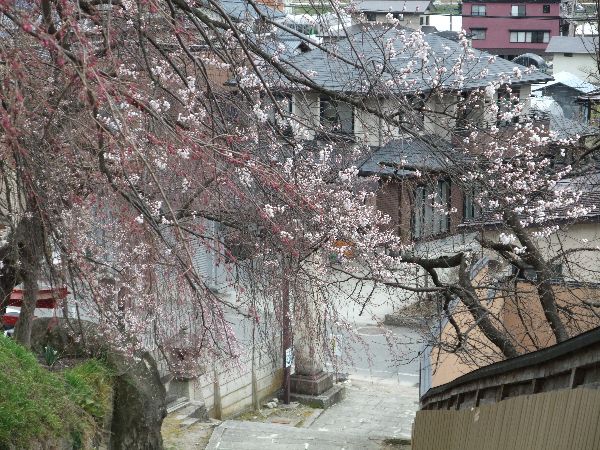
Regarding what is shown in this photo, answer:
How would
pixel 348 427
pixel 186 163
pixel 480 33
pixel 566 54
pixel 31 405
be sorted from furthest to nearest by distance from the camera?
pixel 480 33 < pixel 566 54 < pixel 348 427 < pixel 186 163 < pixel 31 405

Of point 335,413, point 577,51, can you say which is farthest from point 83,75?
point 577,51

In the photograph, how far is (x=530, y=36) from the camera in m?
52.1

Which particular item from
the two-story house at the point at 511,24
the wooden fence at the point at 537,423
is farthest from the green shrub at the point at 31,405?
the two-story house at the point at 511,24

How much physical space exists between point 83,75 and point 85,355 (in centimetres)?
691

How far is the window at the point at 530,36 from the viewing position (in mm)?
52031

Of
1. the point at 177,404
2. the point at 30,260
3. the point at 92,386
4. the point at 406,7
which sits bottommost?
the point at 177,404

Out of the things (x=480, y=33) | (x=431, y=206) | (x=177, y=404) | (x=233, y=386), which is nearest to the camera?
(x=431, y=206)

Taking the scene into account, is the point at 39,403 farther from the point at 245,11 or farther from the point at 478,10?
the point at 478,10

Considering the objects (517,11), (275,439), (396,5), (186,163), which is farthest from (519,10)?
(186,163)

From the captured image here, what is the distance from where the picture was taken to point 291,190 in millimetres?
4562

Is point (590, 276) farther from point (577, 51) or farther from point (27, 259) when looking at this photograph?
point (577, 51)

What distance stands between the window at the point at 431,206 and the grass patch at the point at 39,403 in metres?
3.58

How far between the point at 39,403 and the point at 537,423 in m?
4.82

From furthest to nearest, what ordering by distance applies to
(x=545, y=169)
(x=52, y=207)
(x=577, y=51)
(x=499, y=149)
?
(x=577, y=51), (x=545, y=169), (x=499, y=149), (x=52, y=207)
